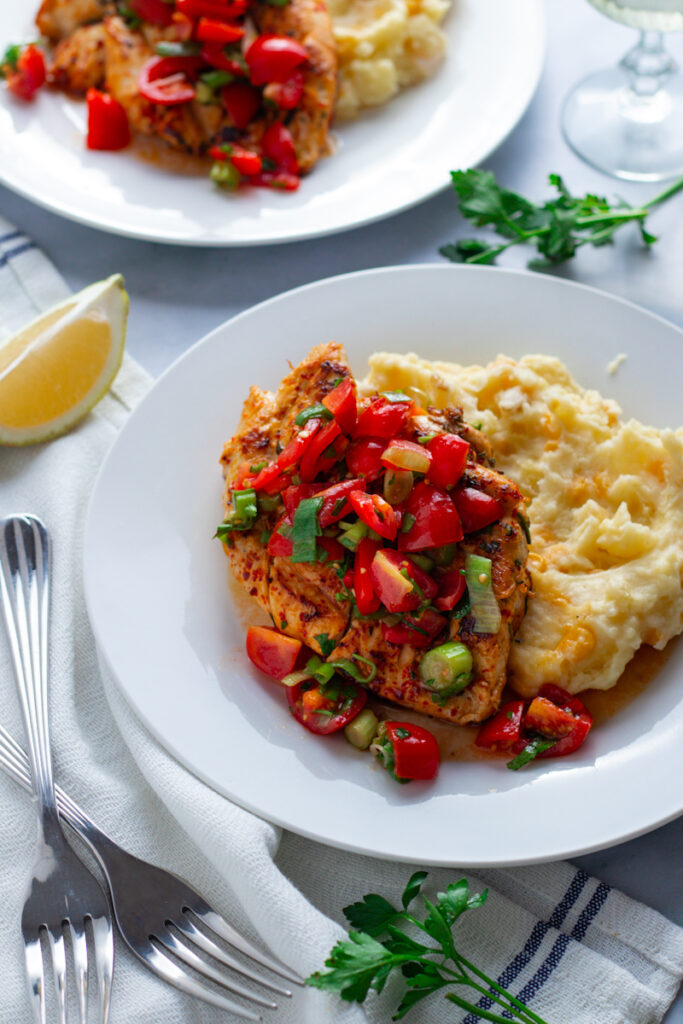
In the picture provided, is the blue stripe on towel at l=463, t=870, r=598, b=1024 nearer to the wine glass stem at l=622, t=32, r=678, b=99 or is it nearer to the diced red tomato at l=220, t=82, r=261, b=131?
the diced red tomato at l=220, t=82, r=261, b=131

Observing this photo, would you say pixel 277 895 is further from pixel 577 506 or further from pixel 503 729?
pixel 577 506

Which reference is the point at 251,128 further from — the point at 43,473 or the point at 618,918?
the point at 618,918

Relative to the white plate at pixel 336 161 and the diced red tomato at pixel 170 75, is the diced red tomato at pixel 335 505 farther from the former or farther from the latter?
the diced red tomato at pixel 170 75

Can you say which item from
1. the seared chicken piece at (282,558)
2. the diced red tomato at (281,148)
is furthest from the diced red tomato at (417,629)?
the diced red tomato at (281,148)

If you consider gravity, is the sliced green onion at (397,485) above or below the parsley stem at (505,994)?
above

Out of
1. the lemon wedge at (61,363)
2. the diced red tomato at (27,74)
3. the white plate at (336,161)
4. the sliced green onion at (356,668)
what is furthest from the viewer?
the diced red tomato at (27,74)
